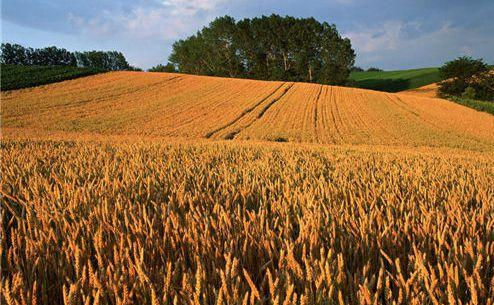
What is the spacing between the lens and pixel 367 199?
2346 mm

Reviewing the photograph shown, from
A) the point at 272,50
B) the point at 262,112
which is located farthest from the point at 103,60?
the point at 262,112

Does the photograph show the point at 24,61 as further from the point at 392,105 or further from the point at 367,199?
the point at 367,199

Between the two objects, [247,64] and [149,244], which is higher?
[247,64]

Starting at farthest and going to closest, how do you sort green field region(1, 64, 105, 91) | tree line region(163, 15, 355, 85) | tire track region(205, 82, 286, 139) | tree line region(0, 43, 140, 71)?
tree line region(0, 43, 140, 71)
tree line region(163, 15, 355, 85)
green field region(1, 64, 105, 91)
tire track region(205, 82, 286, 139)

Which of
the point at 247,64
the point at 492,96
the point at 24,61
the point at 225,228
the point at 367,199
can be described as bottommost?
the point at 492,96

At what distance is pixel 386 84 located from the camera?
8231cm

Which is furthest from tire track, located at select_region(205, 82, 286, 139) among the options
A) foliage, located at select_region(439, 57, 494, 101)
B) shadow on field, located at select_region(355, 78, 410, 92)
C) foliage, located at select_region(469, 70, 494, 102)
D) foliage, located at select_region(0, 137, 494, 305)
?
shadow on field, located at select_region(355, 78, 410, 92)

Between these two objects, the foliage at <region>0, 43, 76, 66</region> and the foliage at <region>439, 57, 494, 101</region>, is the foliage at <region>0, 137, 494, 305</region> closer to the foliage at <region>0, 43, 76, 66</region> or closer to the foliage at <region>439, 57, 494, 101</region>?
the foliage at <region>439, 57, 494, 101</region>

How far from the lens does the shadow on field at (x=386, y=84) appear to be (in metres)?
78.2

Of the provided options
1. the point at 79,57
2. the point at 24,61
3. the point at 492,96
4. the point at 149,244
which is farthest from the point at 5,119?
the point at 79,57

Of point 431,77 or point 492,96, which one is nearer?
point 492,96

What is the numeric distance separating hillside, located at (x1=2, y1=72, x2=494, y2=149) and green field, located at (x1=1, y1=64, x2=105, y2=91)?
186 centimetres

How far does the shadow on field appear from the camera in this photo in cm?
7825

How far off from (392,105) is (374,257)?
39.5m
